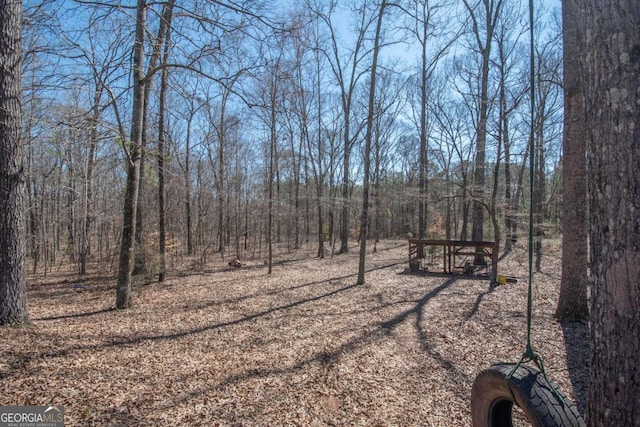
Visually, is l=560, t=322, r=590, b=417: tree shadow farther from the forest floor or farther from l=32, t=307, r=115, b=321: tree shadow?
l=32, t=307, r=115, b=321: tree shadow

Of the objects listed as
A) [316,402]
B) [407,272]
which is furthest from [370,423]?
[407,272]

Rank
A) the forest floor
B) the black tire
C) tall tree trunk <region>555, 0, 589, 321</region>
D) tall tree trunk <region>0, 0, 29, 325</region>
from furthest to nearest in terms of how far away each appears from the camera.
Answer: tall tree trunk <region>555, 0, 589, 321</region> < tall tree trunk <region>0, 0, 29, 325</region> < the forest floor < the black tire

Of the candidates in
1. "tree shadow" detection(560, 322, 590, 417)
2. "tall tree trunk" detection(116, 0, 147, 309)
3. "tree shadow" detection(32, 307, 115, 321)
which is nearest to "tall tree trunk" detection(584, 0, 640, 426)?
"tree shadow" detection(560, 322, 590, 417)

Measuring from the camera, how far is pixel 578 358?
365 centimetres

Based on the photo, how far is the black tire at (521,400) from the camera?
1.59 m

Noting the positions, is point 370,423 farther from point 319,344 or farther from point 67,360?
point 67,360

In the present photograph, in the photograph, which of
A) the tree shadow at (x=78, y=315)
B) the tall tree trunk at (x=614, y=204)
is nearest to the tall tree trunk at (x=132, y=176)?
the tree shadow at (x=78, y=315)

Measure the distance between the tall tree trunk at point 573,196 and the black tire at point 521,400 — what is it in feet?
12.8

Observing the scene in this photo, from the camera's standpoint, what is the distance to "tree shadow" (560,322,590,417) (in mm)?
2949

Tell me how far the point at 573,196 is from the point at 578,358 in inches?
100

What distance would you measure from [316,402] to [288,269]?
802 cm

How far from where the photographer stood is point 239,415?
2734 millimetres

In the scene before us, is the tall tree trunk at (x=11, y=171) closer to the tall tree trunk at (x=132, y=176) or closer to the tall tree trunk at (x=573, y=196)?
the tall tree trunk at (x=132, y=176)

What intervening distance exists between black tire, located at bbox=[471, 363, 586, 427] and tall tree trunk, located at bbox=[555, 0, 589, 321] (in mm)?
3910
